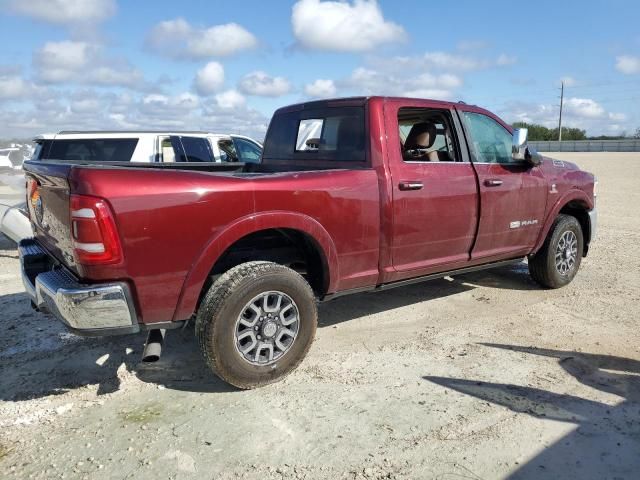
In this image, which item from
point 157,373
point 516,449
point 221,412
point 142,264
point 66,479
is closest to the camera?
point 66,479

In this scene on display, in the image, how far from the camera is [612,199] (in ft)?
43.9

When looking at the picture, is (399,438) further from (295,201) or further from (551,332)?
(551,332)

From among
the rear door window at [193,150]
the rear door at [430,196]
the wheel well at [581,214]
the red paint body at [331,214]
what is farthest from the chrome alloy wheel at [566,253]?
the rear door window at [193,150]

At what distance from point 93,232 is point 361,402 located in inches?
73.5

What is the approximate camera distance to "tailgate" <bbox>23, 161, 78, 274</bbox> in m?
3.02

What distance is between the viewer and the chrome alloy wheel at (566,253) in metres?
5.67

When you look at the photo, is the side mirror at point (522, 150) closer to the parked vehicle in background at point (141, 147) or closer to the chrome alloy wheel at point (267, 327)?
the chrome alloy wheel at point (267, 327)

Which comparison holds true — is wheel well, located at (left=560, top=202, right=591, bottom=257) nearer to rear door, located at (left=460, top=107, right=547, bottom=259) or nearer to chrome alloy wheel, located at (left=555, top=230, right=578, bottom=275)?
chrome alloy wheel, located at (left=555, top=230, right=578, bottom=275)

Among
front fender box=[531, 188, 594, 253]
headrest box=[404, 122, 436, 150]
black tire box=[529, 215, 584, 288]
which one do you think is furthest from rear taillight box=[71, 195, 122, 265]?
black tire box=[529, 215, 584, 288]

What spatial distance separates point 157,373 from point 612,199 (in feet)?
42.6

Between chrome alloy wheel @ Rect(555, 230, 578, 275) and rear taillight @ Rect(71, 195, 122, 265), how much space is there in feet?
14.9

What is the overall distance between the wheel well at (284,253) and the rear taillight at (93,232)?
81 centimetres

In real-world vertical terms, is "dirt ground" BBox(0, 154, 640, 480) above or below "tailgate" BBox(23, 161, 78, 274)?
below

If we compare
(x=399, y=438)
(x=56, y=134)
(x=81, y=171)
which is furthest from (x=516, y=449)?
(x=56, y=134)
